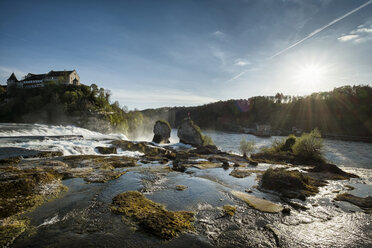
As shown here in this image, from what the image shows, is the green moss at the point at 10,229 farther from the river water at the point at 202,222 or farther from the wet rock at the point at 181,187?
the wet rock at the point at 181,187

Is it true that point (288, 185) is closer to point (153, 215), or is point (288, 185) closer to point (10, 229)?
point (153, 215)

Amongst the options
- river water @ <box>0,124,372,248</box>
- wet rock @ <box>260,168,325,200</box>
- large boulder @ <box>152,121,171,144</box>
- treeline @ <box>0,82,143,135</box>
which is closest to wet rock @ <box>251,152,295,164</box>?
wet rock @ <box>260,168,325,200</box>

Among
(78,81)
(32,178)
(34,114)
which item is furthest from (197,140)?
(78,81)

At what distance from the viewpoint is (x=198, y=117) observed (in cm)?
17338

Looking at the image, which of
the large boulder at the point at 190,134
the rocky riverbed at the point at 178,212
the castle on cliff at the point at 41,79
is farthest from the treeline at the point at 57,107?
the rocky riverbed at the point at 178,212

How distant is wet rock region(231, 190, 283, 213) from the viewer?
386 inches

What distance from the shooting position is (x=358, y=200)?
1148 centimetres

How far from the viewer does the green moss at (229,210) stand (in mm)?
9123

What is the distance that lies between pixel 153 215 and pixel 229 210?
4458 millimetres

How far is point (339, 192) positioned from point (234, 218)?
11065mm

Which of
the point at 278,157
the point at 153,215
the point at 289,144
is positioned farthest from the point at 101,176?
the point at 289,144

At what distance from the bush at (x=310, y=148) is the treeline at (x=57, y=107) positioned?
72.3 meters

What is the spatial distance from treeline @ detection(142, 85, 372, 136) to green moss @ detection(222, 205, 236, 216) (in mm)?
80198

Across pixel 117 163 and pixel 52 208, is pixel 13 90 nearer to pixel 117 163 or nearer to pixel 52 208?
pixel 117 163
